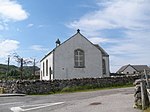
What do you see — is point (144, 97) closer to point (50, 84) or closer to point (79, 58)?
point (50, 84)

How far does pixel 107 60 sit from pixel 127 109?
35094 millimetres

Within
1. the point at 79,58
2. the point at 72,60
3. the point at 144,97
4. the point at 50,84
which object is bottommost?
the point at 144,97

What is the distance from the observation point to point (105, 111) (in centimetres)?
1320

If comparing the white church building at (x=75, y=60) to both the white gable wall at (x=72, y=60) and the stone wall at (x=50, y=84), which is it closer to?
the white gable wall at (x=72, y=60)

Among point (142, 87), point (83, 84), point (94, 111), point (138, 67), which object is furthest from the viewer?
point (138, 67)

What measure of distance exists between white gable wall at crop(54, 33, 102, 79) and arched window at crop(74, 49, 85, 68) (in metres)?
0.44

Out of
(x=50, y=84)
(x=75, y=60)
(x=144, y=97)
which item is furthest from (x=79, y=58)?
(x=144, y=97)

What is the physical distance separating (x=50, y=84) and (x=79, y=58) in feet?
39.0

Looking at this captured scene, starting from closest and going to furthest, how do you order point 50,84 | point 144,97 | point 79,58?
point 144,97 < point 50,84 < point 79,58

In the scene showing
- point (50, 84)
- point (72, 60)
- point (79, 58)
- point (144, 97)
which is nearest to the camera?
point (144, 97)

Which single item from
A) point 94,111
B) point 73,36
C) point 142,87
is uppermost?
point 73,36

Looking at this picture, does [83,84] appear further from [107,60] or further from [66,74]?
[107,60]

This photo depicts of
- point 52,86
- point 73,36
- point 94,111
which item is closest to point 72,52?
point 73,36

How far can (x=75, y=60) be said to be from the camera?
4306 centimetres
